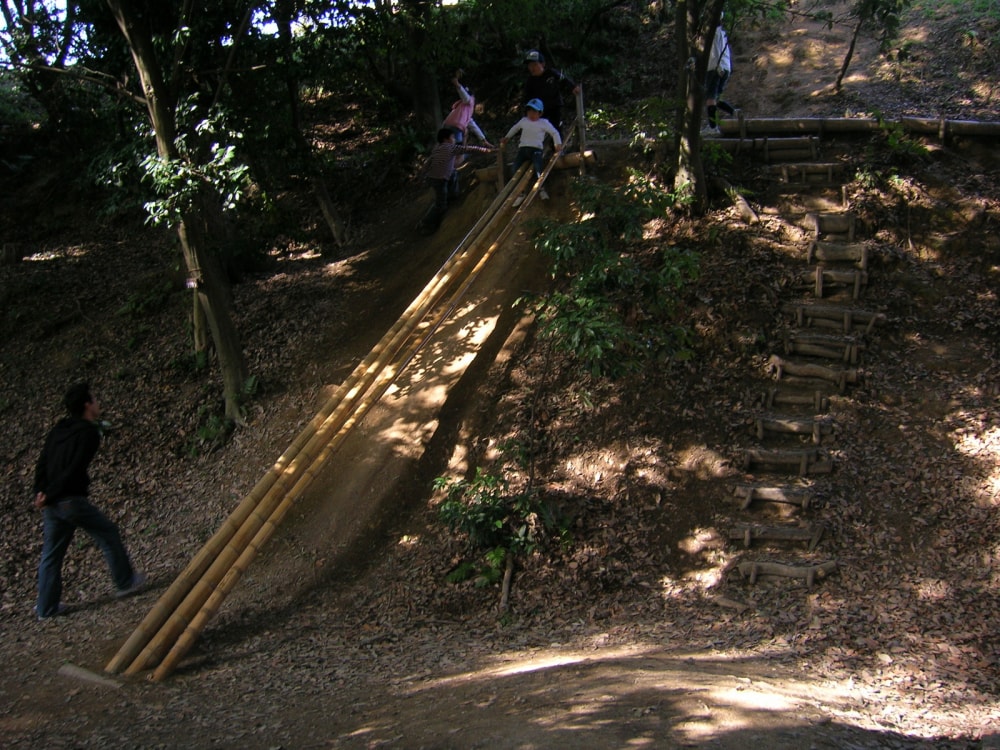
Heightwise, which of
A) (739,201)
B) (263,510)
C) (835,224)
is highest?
(739,201)

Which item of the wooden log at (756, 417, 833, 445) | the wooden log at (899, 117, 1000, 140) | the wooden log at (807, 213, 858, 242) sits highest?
the wooden log at (899, 117, 1000, 140)

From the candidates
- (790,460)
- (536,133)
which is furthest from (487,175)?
(790,460)

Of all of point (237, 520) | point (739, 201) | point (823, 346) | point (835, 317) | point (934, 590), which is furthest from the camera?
point (739, 201)

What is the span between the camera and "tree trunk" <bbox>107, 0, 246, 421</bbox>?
29.0 ft

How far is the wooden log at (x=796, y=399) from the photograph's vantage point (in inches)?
313

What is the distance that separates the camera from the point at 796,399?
26.4 feet

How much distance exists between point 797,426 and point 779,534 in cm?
136

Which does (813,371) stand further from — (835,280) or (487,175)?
(487,175)

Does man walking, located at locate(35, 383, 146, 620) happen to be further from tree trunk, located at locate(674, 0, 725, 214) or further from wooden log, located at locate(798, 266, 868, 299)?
wooden log, located at locate(798, 266, 868, 299)

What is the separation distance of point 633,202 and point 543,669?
4.79 meters

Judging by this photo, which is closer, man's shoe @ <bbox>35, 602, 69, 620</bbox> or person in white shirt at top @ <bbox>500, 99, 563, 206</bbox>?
man's shoe @ <bbox>35, 602, 69, 620</bbox>

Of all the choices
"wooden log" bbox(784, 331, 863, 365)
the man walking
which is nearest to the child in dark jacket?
"wooden log" bbox(784, 331, 863, 365)

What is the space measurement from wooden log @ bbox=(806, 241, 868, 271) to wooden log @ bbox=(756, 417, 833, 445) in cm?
246

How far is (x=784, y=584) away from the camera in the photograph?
6441 millimetres
